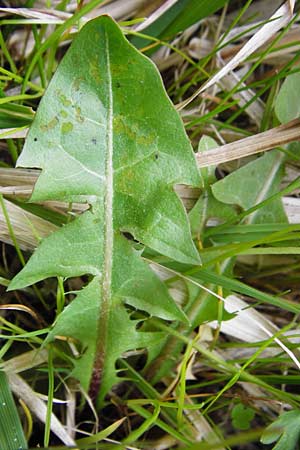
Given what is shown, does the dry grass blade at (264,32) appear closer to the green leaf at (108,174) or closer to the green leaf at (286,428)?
the green leaf at (108,174)

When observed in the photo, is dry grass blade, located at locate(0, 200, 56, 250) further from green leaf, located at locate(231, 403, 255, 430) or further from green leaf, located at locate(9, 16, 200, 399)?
green leaf, located at locate(231, 403, 255, 430)

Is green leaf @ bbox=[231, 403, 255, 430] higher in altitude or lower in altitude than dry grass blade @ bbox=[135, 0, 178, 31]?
lower

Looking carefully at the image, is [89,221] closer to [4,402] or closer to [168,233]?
[168,233]

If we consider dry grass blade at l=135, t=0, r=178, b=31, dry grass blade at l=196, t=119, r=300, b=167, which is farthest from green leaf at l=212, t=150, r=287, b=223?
dry grass blade at l=135, t=0, r=178, b=31

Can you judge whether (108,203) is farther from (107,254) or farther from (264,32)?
(264,32)

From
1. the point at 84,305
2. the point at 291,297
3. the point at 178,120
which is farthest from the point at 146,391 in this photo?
the point at 178,120
